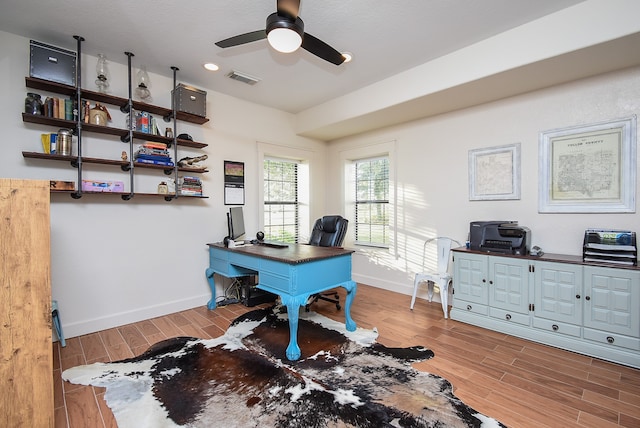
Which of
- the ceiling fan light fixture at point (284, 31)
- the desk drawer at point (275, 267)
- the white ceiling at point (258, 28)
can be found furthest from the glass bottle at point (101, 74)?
the desk drawer at point (275, 267)

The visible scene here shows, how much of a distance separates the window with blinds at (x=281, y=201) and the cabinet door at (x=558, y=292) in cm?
348

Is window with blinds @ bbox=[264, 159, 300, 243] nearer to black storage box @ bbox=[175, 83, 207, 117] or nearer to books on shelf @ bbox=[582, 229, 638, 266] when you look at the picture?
black storage box @ bbox=[175, 83, 207, 117]

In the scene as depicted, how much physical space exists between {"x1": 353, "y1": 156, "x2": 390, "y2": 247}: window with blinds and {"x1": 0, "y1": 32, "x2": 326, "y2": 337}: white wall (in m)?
1.79

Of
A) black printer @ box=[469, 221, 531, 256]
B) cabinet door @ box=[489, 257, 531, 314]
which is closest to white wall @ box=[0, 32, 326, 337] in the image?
black printer @ box=[469, 221, 531, 256]

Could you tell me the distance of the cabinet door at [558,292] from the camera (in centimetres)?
249

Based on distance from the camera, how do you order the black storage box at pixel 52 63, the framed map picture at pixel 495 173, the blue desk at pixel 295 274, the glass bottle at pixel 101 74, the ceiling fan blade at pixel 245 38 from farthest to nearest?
the framed map picture at pixel 495 173, the glass bottle at pixel 101 74, the black storage box at pixel 52 63, the blue desk at pixel 295 274, the ceiling fan blade at pixel 245 38

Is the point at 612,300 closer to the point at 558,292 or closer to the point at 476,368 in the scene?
the point at 558,292

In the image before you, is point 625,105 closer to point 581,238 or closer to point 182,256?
point 581,238

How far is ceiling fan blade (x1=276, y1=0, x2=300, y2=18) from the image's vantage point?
5.78 feet

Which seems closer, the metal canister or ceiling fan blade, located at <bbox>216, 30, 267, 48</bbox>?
ceiling fan blade, located at <bbox>216, 30, 267, 48</bbox>

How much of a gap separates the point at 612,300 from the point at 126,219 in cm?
471

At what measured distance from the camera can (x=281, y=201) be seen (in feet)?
15.9

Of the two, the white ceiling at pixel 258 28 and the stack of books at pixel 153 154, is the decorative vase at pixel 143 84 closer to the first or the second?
the white ceiling at pixel 258 28

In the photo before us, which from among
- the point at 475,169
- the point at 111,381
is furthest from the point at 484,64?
the point at 111,381
